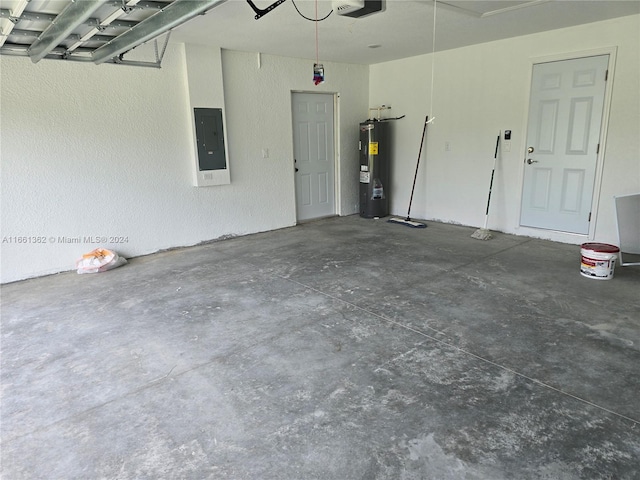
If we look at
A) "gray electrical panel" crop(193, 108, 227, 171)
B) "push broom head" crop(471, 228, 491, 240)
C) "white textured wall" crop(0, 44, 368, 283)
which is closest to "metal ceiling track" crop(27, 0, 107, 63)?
"white textured wall" crop(0, 44, 368, 283)

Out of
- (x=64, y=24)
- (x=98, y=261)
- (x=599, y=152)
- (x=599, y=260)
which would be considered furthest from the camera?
(x=599, y=152)

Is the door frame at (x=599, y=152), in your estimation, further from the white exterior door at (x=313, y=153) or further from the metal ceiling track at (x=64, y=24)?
the metal ceiling track at (x=64, y=24)

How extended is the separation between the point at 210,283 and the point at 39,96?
98.7 inches

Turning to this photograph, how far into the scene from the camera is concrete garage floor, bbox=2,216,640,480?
1782 millimetres

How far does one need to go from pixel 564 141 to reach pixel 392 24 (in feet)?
8.10

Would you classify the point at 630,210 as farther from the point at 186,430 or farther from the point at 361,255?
the point at 186,430

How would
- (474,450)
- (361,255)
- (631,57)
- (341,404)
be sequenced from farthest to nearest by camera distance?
1. (361,255)
2. (631,57)
3. (341,404)
4. (474,450)

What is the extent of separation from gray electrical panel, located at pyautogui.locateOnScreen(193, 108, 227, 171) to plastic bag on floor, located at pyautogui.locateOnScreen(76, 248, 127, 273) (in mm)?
1467

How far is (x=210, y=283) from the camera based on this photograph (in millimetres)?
A: 3963

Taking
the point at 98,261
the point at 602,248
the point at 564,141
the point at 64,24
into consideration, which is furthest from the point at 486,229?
the point at 64,24

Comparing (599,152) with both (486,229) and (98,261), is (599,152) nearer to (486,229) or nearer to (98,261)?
(486,229)

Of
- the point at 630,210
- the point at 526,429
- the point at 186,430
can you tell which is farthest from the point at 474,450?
the point at 630,210

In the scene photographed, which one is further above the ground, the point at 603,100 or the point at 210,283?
the point at 603,100

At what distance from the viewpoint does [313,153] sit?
254 inches
